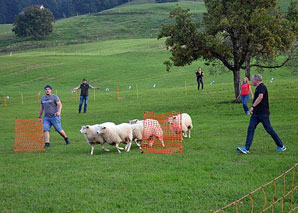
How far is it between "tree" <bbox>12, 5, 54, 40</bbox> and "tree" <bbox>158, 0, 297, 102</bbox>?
90440 millimetres

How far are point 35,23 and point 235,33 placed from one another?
9270 centimetres

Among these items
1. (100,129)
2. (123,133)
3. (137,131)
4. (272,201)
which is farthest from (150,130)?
(272,201)

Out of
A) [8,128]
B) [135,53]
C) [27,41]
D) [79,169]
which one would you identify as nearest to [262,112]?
[79,169]

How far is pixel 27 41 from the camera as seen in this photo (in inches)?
4336

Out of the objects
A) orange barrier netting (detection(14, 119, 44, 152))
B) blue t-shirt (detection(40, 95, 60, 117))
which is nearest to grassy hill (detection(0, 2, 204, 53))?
orange barrier netting (detection(14, 119, 44, 152))

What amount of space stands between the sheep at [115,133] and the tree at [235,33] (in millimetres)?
12668

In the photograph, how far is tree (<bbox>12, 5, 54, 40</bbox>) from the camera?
367 feet

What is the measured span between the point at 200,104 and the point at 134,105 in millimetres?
5167

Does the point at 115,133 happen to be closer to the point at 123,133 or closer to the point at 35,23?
the point at 123,133

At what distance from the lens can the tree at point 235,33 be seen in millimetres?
25391

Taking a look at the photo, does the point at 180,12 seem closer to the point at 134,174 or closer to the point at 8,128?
the point at 8,128

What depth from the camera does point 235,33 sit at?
26.8 metres

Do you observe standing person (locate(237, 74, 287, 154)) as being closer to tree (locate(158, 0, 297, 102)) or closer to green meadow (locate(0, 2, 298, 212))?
green meadow (locate(0, 2, 298, 212))

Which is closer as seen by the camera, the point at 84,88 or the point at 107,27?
the point at 84,88
